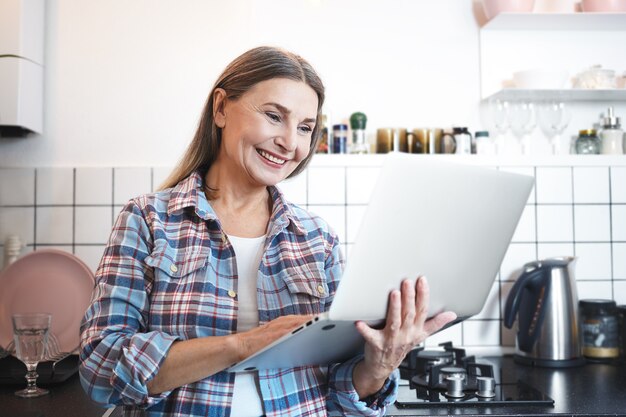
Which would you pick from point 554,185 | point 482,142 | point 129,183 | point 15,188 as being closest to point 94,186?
point 129,183

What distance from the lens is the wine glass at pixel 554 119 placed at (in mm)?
2162

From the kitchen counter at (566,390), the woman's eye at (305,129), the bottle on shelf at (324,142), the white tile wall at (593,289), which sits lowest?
the kitchen counter at (566,390)

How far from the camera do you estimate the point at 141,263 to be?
42.7 inches

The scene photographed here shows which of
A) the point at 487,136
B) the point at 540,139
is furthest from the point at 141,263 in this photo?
the point at 540,139

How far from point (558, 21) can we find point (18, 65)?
1.63 meters

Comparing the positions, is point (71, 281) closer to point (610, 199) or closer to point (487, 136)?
point (487, 136)

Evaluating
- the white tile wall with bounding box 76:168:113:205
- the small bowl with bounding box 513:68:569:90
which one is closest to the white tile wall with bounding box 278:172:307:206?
the white tile wall with bounding box 76:168:113:205

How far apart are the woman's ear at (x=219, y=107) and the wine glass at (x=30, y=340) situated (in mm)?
669

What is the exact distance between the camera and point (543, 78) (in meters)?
2.08

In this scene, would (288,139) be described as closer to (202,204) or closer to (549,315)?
(202,204)

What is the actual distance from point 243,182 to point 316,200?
0.87 meters

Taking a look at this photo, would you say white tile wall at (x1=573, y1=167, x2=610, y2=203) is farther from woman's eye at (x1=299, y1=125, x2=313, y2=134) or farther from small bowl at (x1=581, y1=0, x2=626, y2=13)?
woman's eye at (x1=299, y1=125, x2=313, y2=134)

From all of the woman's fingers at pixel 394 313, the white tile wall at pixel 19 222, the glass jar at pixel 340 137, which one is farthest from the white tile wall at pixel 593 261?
the white tile wall at pixel 19 222

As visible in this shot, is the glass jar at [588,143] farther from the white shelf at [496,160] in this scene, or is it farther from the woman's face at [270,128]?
the woman's face at [270,128]
